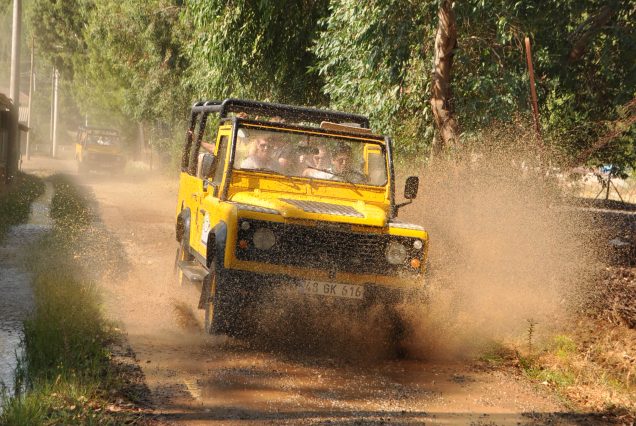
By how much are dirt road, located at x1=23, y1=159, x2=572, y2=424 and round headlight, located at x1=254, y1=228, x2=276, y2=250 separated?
2.39 feet

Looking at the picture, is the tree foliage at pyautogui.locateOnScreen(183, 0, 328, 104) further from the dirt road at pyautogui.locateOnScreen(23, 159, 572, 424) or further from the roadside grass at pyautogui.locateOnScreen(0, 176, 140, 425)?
the dirt road at pyautogui.locateOnScreen(23, 159, 572, 424)

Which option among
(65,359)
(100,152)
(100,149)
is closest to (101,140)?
(100,149)

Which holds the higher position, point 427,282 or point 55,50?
point 55,50

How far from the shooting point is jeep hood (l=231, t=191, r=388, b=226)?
751cm

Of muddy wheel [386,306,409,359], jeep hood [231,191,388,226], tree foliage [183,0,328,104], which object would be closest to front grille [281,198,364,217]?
jeep hood [231,191,388,226]

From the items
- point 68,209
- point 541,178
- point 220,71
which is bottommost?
point 68,209

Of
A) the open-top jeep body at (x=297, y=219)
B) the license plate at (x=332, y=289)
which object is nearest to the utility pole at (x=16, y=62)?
the open-top jeep body at (x=297, y=219)

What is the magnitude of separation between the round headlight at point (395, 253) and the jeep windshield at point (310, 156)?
130cm

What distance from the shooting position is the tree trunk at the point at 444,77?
12.7 m

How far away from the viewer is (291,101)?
749 inches

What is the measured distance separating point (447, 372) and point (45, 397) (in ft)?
11.4

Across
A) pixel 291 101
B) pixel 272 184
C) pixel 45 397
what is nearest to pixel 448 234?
pixel 272 184

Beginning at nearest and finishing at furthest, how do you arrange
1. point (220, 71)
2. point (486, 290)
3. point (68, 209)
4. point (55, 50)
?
point (486, 290)
point (220, 71)
point (68, 209)
point (55, 50)

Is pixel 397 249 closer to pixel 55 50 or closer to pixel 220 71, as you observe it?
pixel 220 71
